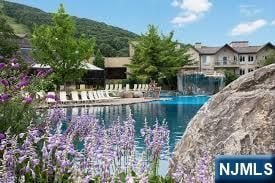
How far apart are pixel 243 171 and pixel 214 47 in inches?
2776

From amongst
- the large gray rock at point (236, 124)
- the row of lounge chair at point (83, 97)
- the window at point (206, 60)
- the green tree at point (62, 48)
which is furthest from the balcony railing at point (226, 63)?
the large gray rock at point (236, 124)

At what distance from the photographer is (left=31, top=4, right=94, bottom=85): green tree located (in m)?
33.8

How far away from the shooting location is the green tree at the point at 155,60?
4784 cm

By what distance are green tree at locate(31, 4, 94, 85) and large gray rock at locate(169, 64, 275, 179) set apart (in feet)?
94.7

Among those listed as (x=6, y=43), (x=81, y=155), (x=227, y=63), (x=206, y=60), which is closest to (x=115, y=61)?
(x=206, y=60)

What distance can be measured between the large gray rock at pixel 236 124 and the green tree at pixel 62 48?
94.7ft

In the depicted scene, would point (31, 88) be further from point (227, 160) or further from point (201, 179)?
point (227, 160)

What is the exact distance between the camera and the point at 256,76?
5312 mm

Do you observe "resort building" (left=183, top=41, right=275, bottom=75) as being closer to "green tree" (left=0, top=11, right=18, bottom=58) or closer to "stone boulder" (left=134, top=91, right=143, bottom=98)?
"stone boulder" (left=134, top=91, right=143, bottom=98)

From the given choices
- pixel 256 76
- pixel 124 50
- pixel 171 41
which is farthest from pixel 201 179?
pixel 124 50

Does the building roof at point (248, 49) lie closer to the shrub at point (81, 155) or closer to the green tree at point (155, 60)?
the green tree at point (155, 60)

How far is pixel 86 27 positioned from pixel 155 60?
169 feet

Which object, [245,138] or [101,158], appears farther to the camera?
[245,138]

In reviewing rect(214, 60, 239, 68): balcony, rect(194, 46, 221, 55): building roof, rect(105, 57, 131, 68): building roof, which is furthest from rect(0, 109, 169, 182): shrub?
rect(214, 60, 239, 68): balcony
